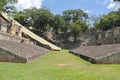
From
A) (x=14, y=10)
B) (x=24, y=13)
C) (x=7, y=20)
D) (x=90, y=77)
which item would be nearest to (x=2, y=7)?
(x=14, y=10)

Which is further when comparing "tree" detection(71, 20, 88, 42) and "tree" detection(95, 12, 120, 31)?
"tree" detection(71, 20, 88, 42)

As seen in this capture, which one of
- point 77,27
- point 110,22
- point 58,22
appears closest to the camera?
point 110,22

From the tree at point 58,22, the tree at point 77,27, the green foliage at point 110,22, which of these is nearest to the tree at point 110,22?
the green foliage at point 110,22

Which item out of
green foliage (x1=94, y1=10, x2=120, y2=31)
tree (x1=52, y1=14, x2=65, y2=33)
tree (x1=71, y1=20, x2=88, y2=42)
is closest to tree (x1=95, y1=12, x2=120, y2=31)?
green foliage (x1=94, y1=10, x2=120, y2=31)

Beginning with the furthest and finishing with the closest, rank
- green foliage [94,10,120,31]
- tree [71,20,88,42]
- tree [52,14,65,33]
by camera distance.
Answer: tree [52,14,65,33], tree [71,20,88,42], green foliage [94,10,120,31]

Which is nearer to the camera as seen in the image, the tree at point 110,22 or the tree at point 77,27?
the tree at point 110,22

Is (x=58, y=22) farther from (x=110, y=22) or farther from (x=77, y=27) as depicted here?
(x=110, y=22)

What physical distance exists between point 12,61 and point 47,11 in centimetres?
6322

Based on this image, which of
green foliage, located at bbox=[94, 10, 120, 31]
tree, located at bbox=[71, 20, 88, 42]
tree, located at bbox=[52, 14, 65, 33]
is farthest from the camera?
tree, located at bbox=[52, 14, 65, 33]

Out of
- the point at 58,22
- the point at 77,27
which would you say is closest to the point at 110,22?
the point at 77,27

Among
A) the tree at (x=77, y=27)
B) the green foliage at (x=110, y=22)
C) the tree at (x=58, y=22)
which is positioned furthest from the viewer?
the tree at (x=58, y=22)

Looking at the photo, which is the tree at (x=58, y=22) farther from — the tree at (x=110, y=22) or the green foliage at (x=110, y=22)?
the tree at (x=110, y=22)

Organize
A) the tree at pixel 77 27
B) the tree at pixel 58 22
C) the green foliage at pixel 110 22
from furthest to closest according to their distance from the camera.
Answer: the tree at pixel 58 22
the tree at pixel 77 27
the green foliage at pixel 110 22

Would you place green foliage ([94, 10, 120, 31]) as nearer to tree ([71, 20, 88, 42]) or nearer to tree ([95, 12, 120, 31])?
tree ([95, 12, 120, 31])
